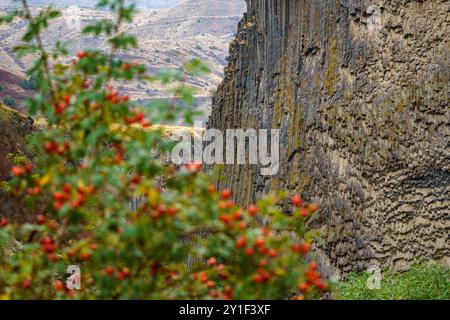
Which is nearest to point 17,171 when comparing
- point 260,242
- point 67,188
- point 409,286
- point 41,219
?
point 41,219

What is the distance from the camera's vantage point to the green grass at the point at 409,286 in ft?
40.2

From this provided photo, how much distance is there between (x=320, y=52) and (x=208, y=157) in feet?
36.5

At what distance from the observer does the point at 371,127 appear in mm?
15773

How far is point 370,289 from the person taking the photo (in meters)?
13.5

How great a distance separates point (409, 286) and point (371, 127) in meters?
3.97

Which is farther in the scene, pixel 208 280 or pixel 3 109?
pixel 3 109

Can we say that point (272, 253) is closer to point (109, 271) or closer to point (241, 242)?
point (241, 242)

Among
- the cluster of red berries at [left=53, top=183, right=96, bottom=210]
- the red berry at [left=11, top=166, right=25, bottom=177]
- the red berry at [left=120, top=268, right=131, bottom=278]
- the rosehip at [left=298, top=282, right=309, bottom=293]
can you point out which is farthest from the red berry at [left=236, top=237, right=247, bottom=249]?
the red berry at [left=11, top=166, right=25, bottom=177]

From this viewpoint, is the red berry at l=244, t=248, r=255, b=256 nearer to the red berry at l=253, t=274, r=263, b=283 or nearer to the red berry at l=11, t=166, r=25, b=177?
the red berry at l=253, t=274, r=263, b=283

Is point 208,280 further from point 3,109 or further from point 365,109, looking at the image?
point 3,109

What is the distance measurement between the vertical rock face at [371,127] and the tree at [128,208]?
30.2 feet

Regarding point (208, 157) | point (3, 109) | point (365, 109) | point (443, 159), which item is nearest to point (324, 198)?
point (365, 109)

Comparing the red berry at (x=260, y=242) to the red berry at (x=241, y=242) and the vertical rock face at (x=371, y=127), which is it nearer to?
the red berry at (x=241, y=242)
